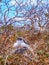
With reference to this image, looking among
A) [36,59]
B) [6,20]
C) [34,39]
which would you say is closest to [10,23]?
[6,20]

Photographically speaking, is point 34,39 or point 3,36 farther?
point 34,39

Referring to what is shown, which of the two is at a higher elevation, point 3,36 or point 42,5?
point 42,5

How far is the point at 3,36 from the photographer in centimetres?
652

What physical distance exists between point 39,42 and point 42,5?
833 mm

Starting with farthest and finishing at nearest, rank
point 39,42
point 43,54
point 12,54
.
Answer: point 39,42 < point 43,54 < point 12,54

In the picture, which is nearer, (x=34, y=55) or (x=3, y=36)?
(x=34, y=55)

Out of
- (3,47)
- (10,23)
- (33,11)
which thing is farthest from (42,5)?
A: (3,47)

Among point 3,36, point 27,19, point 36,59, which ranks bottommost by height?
point 36,59

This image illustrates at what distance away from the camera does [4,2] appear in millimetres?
6566

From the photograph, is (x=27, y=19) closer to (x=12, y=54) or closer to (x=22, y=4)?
(x=22, y=4)

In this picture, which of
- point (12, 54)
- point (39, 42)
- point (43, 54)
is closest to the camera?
point (12, 54)

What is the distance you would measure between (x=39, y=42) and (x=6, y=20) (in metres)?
0.77

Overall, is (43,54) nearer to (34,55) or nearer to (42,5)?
(34,55)

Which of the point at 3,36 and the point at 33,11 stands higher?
the point at 33,11
